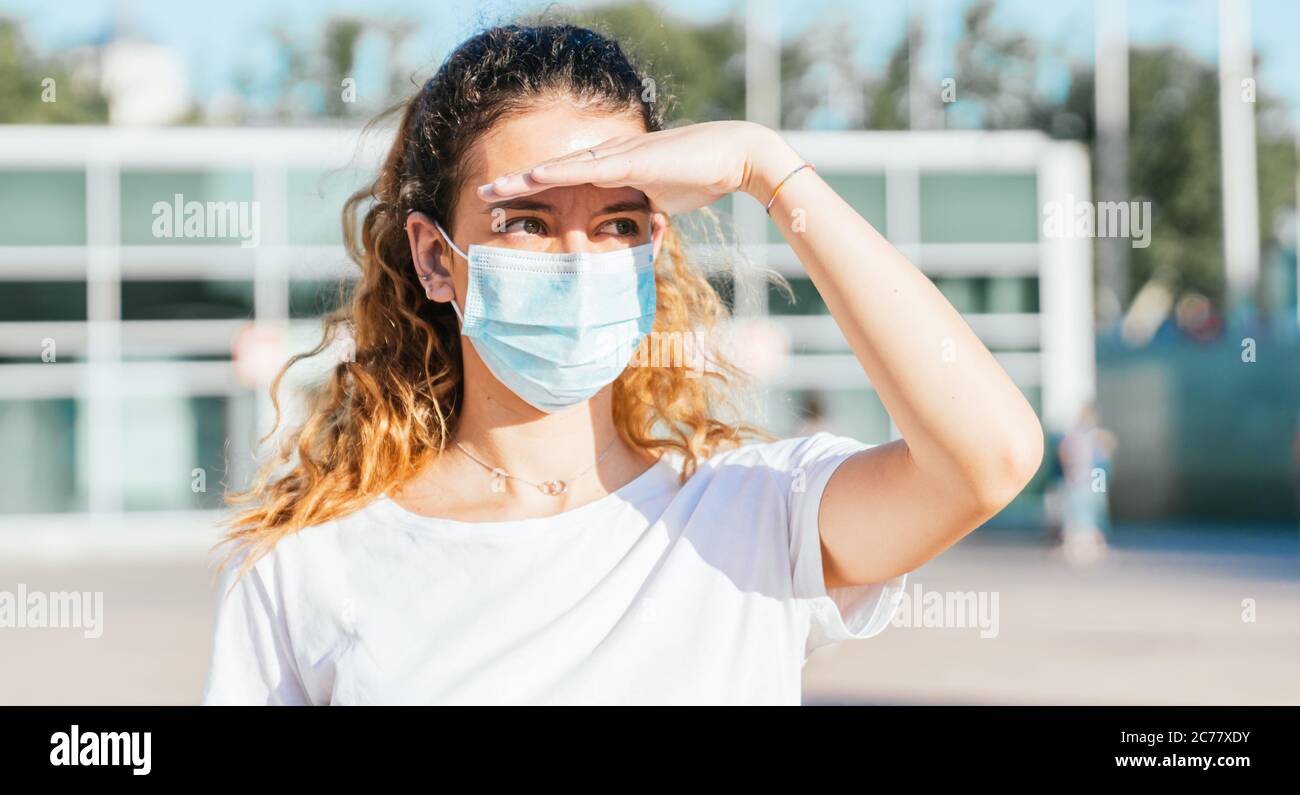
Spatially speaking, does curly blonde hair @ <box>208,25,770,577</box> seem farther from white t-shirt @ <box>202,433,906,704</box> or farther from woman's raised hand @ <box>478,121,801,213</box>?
woman's raised hand @ <box>478,121,801,213</box>

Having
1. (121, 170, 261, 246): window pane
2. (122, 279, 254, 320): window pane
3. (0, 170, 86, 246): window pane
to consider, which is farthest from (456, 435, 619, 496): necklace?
(0, 170, 86, 246): window pane

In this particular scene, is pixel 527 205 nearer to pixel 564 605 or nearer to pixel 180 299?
pixel 564 605

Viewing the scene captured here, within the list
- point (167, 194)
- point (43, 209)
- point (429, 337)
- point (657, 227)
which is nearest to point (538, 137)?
point (657, 227)

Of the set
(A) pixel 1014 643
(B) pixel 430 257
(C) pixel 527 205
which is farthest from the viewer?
(A) pixel 1014 643

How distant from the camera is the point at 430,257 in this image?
2312mm

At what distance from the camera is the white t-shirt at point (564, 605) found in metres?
1.89

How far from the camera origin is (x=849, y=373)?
19.1 meters

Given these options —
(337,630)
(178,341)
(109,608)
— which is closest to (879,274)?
(337,630)

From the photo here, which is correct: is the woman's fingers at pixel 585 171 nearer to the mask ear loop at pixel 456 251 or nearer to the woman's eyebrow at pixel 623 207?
the woman's eyebrow at pixel 623 207

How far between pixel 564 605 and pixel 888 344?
61 cm

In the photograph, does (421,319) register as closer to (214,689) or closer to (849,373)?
(214,689)

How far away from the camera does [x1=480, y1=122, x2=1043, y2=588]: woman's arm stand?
1.76 m

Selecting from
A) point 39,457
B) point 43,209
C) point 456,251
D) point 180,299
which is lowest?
point 39,457

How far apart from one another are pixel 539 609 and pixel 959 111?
3102cm
